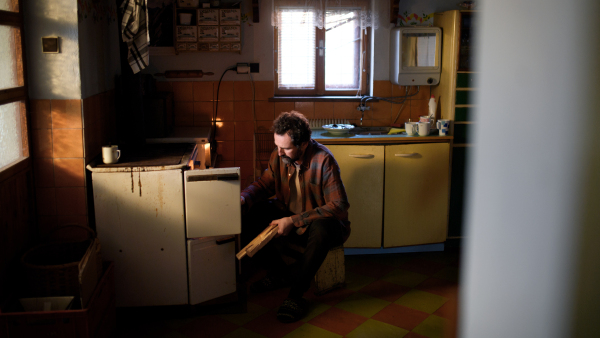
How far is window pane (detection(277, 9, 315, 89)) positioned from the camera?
361 cm

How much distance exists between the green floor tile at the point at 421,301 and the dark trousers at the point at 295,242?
0.51 meters

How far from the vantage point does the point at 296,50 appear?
12.1 feet

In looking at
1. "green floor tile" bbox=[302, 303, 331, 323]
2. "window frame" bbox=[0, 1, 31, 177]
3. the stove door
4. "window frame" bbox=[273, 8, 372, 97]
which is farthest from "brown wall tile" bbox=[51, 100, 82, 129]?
"window frame" bbox=[273, 8, 372, 97]

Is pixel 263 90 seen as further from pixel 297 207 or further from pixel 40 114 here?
pixel 40 114

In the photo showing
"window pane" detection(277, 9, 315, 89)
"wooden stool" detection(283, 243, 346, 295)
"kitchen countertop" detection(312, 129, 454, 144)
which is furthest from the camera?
"window pane" detection(277, 9, 315, 89)

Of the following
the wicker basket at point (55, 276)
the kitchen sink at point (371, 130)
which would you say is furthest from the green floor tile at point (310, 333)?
the kitchen sink at point (371, 130)

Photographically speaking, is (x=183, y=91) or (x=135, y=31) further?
(x=183, y=91)

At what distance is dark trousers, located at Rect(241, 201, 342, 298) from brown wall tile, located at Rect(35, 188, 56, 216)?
3.22 ft

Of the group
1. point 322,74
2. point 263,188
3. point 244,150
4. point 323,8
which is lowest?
point 263,188

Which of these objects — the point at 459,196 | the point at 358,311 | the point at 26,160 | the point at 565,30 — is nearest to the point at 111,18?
the point at 26,160

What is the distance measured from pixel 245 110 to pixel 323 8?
0.93 meters

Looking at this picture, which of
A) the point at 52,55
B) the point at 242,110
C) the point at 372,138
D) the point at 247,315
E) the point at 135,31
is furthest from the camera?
the point at 242,110

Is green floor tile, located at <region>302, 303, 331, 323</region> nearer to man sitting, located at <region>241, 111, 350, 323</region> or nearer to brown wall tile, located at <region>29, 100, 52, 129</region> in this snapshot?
man sitting, located at <region>241, 111, 350, 323</region>

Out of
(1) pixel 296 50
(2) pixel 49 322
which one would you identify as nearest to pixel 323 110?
(1) pixel 296 50
